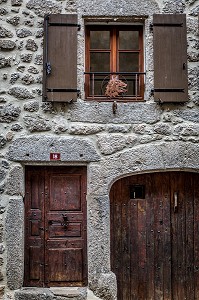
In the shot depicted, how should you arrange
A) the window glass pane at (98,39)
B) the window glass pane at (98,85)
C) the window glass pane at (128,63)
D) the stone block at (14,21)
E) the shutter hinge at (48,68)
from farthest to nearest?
the window glass pane at (128,63) < the window glass pane at (98,39) < the window glass pane at (98,85) < the stone block at (14,21) < the shutter hinge at (48,68)

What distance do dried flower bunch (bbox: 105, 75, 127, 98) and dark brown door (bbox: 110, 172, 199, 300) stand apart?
42.9 inches

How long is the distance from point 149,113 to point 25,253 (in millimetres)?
2244

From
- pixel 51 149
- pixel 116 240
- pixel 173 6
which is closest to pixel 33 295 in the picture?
pixel 116 240

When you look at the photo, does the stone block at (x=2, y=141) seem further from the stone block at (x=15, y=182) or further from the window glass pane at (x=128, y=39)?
the window glass pane at (x=128, y=39)

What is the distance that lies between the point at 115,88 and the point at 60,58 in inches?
29.4

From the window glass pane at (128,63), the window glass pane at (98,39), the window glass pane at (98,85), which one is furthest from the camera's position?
the window glass pane at (128,63)

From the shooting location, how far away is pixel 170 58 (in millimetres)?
4637

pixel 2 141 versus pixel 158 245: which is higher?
pixel 2 141

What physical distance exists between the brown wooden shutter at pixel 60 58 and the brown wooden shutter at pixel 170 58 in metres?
0.98

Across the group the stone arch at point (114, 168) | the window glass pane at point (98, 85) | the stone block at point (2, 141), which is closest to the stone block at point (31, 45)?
the window glass pane at point (98, 85)

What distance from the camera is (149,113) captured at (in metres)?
4.64

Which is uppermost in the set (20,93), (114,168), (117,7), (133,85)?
(117,7)

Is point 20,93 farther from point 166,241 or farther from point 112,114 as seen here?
point 166,241

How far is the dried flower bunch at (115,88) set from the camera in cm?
464
